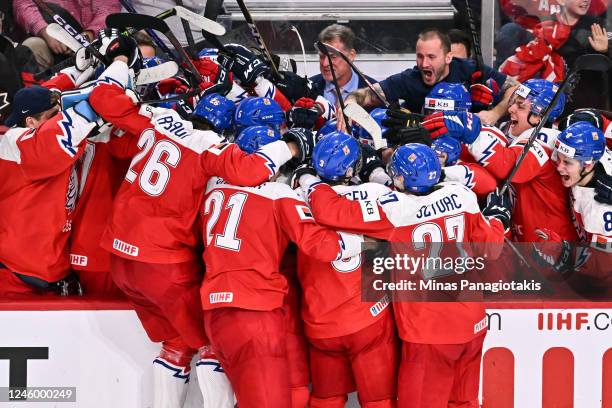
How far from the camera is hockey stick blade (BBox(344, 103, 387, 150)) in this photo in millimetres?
4500

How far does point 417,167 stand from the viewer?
3.97m

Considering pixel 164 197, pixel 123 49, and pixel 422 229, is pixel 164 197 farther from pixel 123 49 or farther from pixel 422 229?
pixel 422 229

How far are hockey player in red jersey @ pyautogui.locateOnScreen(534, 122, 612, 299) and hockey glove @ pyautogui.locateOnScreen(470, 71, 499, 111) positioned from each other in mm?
770

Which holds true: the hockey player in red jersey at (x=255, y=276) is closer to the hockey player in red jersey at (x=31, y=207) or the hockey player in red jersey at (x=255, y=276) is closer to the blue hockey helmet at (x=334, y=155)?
the blue hockey helmet at (x=334, y=155)

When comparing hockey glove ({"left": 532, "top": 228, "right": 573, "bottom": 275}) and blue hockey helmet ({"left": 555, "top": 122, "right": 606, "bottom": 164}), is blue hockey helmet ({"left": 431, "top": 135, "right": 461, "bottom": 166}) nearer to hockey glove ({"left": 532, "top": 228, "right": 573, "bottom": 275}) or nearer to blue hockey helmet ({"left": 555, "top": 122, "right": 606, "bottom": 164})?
blue hockey helmet ({"left": 555, "top": 122, "right": 606, "bottom": 164})

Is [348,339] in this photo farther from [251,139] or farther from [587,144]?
[587,144]

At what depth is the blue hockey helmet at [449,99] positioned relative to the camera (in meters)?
4.86

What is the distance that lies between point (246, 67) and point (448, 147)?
1.16 metres

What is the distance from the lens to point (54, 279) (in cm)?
459

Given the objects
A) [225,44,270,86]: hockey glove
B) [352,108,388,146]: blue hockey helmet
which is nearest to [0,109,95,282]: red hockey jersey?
[225,44,270,86]: hockey glove

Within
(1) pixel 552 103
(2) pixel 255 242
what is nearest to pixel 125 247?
(2) pixel 255 242

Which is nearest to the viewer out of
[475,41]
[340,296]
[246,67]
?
[340,296]

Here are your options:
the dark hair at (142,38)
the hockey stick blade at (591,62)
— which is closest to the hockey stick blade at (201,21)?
the dark hair at (142,38)

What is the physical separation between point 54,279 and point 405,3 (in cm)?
301
